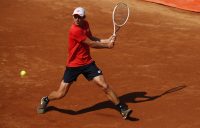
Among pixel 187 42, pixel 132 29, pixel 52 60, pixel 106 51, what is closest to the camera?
pixel 52 60

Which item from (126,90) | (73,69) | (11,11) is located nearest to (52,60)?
(126,90)

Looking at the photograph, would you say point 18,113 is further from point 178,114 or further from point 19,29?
point 19,29

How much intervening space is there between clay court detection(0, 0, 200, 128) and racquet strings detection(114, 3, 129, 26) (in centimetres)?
159

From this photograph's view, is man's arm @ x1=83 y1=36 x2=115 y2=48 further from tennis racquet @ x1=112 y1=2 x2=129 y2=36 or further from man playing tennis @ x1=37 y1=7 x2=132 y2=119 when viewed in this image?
tennis racquet @ x1=112 y1=2 x2=129 y2=36

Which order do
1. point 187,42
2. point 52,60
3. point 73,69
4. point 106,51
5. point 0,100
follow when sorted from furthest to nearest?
point 187,42
point 106,51
point 52,60
point 0,100
point 73,69

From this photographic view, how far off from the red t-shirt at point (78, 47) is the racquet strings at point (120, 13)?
1147 mm

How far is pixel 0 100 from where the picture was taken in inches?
381

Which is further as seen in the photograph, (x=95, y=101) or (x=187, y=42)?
(x=187, y=42)

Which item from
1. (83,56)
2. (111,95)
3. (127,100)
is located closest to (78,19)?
(83,56)

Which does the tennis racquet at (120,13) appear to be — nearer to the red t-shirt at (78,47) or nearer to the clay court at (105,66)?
the red t-shirt at (78,47)

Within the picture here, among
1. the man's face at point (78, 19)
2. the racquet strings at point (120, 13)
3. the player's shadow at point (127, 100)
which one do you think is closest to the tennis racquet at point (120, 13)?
the racquet strings at point (120, 13)

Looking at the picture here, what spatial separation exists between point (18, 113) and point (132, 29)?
22.0 feet

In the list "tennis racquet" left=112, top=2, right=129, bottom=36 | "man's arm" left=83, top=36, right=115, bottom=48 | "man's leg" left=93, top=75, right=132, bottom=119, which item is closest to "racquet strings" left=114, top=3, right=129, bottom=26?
"tennis racquet" left=112, top=2, right=129, bottom=36

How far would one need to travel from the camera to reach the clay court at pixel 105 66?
9.02 meters
